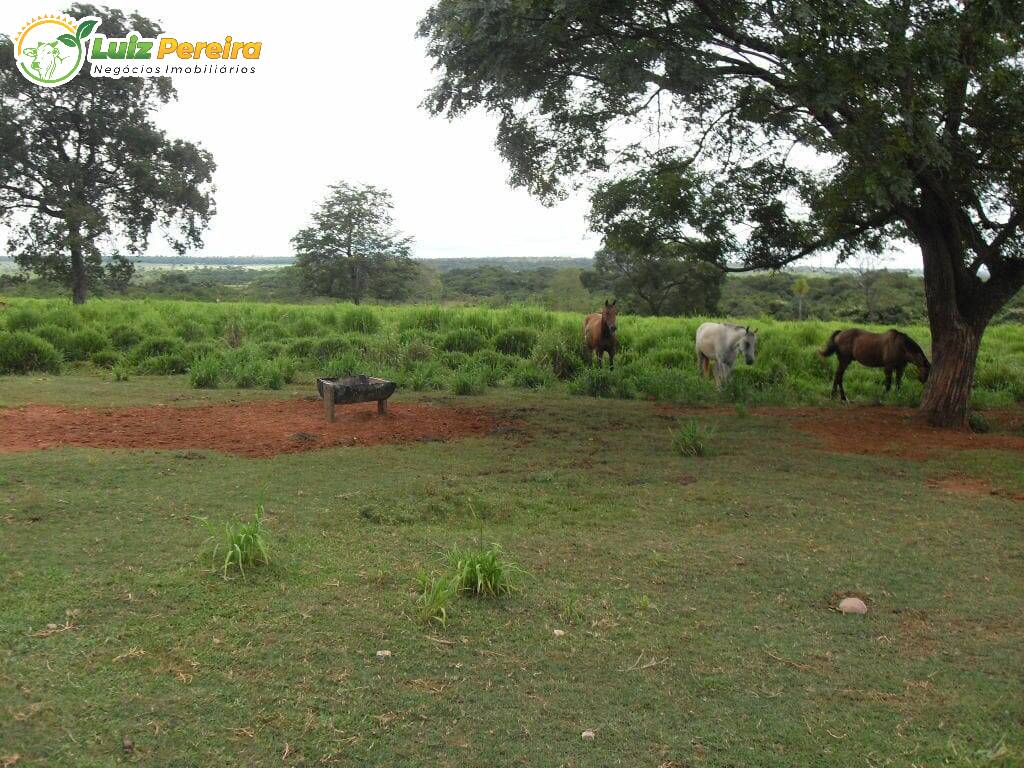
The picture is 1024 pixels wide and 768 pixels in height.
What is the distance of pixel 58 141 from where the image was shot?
2303 centimetres

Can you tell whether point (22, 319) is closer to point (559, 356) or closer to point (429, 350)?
point (429, 350)

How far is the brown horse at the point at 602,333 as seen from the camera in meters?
13.5

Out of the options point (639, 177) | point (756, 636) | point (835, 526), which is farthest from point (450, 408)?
point (756, 636)

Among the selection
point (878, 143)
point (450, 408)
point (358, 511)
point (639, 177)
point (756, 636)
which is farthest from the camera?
point (450, 408)

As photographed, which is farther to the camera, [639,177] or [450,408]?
[450,408]

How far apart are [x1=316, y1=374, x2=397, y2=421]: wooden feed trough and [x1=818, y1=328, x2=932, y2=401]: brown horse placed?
7.21m

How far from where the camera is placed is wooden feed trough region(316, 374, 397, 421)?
352 inches

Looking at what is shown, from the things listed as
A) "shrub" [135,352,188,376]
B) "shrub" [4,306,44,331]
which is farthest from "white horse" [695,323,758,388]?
"shrub" [4,306,44,331]

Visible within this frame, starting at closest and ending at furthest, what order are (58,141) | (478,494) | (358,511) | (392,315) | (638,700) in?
(638,700) < (358,511) < (478,494) < (392,315) < (58,141)

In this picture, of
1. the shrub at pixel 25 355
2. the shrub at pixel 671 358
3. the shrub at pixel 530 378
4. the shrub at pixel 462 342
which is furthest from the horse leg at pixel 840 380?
the shrub at pixel 25 355

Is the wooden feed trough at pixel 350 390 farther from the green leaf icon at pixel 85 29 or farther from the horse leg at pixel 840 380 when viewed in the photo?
the green leaf icon at pixel 85 29

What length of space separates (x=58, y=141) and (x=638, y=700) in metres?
24.8

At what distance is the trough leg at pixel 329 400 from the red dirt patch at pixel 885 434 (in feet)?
17.5

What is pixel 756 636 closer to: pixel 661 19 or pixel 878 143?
pixel 878 143
